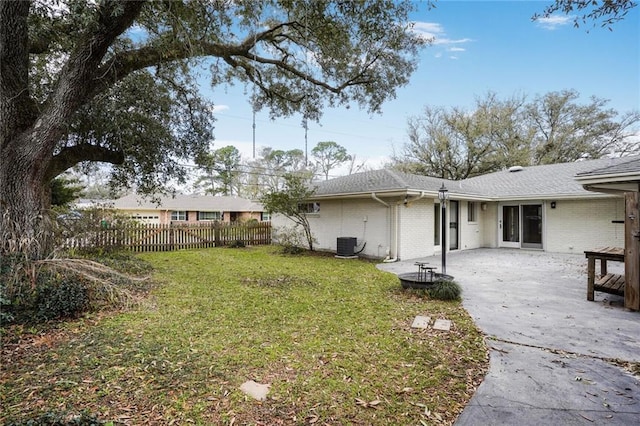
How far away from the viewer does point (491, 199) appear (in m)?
13.5

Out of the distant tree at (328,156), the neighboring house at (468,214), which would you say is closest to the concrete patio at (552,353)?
the neighboring house at (468,214)

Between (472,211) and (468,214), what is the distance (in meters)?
0.43

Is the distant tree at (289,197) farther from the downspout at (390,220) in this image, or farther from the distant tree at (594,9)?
the distant tree at (594,9)

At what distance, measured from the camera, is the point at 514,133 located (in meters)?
23.2

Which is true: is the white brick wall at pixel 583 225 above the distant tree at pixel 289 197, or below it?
below

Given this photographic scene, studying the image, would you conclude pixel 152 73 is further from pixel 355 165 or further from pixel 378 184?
pixel 355 165

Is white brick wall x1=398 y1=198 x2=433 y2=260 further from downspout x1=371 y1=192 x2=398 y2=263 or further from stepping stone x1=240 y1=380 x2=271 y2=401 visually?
stepping stone x1=240 y1=380 x2=271 y2=401

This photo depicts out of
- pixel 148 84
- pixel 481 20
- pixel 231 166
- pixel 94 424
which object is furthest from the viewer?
pixel 231 166

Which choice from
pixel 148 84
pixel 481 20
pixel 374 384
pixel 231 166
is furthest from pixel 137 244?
pixel 231 166

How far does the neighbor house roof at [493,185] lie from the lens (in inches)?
442

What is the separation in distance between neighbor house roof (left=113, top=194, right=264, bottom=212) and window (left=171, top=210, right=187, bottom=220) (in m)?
1.03

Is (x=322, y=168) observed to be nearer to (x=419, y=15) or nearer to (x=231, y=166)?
(x=231, y=166)

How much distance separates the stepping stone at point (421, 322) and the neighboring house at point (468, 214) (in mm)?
5943

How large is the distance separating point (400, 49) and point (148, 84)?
274 inches
